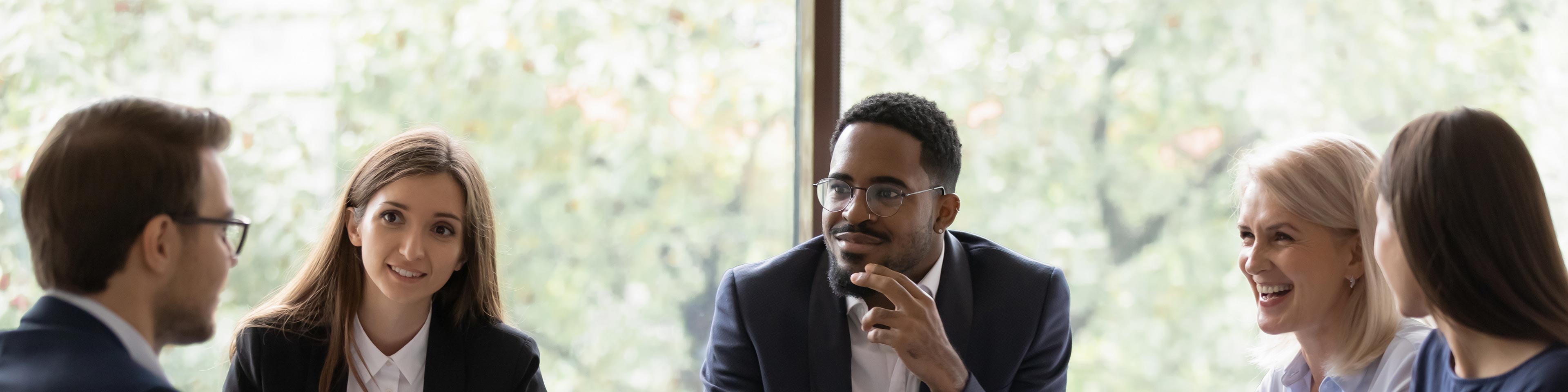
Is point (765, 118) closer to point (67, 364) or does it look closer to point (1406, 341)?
point (1406, 341)

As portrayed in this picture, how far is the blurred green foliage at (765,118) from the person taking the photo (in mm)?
2625

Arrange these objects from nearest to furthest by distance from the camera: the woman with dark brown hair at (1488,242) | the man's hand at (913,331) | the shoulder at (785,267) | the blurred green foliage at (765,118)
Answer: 1. the woman with dark brown hair at (1488,242)
2. the man's hand at (913,331)
3. the shoulder at (785,267)
4. the blurred green foliage at (765,118)

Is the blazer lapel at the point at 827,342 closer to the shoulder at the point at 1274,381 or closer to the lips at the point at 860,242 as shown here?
the lips at the point at 860,242

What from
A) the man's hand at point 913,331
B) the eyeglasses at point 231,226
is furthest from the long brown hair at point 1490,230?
the eyeglasses at point 231,226

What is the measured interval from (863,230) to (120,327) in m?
1.27

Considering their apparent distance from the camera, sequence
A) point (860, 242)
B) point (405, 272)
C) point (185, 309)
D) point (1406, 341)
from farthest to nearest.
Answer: point (860, 242), point (405, 272), point (1406, 341), point (185, 309)

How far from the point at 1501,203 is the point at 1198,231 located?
1475 mm

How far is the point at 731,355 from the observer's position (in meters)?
2.15

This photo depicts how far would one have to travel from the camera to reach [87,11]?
2.46m

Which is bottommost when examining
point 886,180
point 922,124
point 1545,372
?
point 1545,372

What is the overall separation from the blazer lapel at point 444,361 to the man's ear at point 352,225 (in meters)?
0.23

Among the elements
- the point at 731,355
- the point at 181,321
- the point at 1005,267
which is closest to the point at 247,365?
the point at 181,321

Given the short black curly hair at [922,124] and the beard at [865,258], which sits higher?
the short black curly hair at [922,124]

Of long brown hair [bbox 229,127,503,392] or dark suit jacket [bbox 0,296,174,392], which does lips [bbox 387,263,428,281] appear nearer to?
long brown hair [bbox 229,127,503,392]
